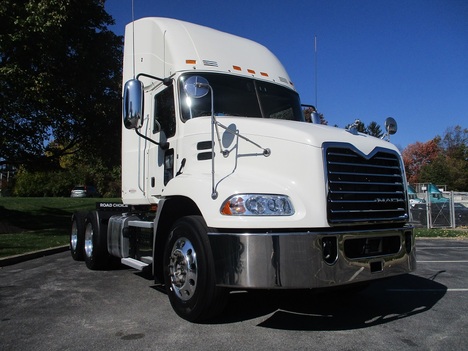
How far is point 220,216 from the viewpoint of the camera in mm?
4066

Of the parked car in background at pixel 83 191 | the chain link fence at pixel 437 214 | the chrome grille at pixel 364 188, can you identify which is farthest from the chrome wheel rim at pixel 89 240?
the parked car in background at pixel 83 191

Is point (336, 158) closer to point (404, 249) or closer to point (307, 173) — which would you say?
point (307, 173)

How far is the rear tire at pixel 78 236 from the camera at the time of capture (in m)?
8.62

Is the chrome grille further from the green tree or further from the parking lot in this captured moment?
the green tree

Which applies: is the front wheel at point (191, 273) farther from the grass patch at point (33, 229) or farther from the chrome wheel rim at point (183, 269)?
the grass patch at point (33, 229)

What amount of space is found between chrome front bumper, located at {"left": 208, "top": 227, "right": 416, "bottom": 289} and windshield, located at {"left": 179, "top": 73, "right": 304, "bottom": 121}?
6.24ft

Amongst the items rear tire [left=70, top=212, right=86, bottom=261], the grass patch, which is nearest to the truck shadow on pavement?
rear tire [left=70, top=212, right=86, bottom=261]

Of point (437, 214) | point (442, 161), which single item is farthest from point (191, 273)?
point (442, 161)

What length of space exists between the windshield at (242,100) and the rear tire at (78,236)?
4.34 meters

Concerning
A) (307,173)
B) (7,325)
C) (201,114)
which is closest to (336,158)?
(307,173)

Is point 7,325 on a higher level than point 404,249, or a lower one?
lower

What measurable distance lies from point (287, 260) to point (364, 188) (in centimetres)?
122

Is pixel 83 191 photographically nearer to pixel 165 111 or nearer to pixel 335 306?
pixel 165 111

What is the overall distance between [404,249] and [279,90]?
114 inches
